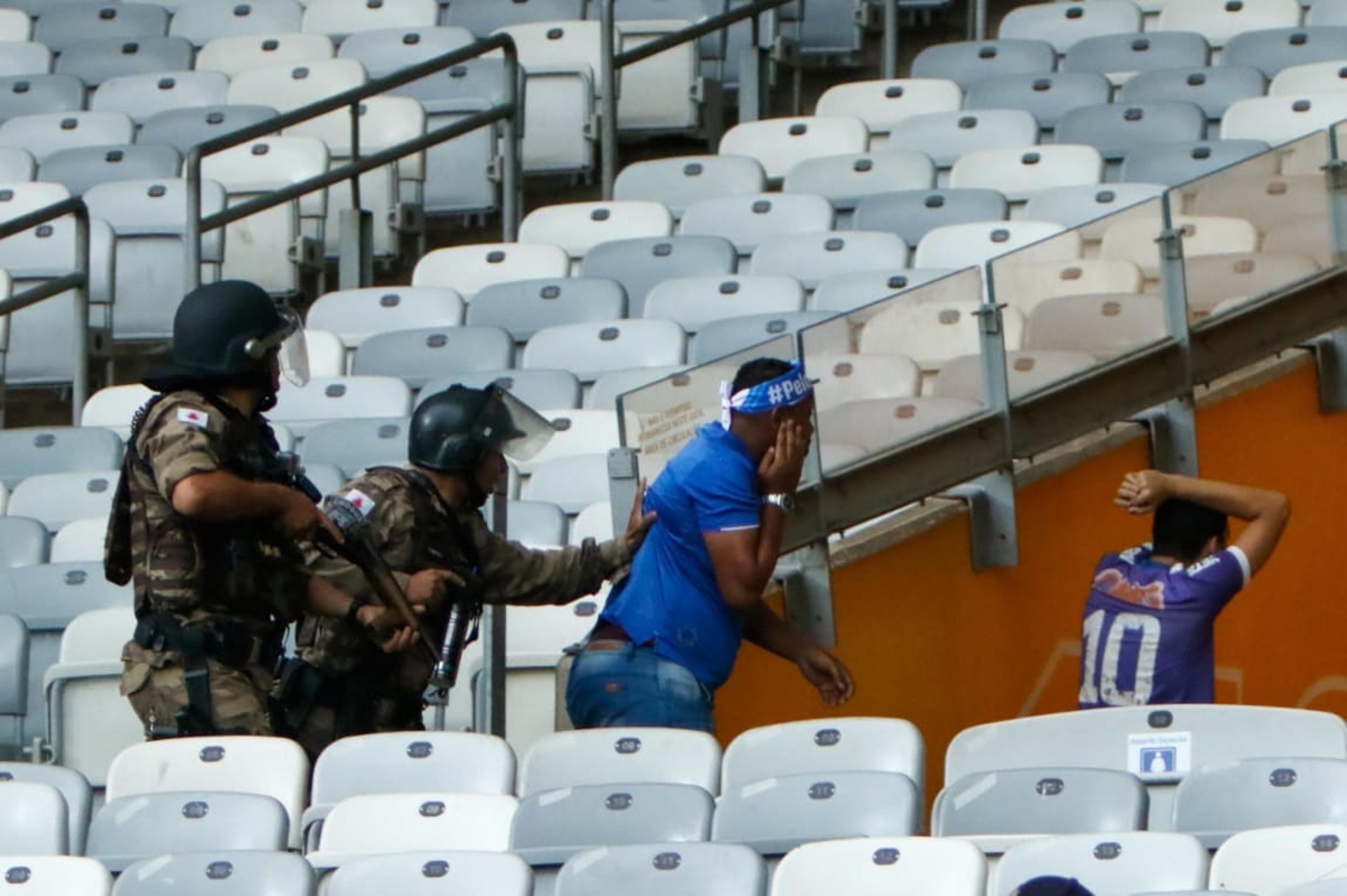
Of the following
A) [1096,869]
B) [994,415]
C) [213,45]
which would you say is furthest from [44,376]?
[1096,869]

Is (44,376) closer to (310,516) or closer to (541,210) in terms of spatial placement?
(541,210)

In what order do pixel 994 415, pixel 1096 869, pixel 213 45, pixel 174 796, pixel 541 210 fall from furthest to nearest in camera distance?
pixel 213 45
pixel 541 210
pixel 994 415
pixel 174 796
pixel 1096 869

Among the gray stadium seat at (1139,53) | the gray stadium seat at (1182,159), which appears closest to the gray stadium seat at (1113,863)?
the gray stadium seat at (1182,159)

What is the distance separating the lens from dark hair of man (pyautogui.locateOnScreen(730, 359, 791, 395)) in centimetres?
639

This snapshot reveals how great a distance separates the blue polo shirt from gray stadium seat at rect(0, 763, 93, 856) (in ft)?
4.13

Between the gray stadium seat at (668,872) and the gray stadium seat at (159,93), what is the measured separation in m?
7.33

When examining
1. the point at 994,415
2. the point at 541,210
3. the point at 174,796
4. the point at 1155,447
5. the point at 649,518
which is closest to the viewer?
the point at 174,796

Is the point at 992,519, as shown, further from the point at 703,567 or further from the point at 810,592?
the point at 703,567

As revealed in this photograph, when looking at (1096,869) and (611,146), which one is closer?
(1096,869)

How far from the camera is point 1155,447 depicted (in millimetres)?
8672

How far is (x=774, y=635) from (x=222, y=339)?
147cm

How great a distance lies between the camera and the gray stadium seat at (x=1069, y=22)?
1210cm

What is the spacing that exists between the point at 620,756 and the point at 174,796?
3.15 feet

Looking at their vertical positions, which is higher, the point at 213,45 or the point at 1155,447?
the point at 213,45
